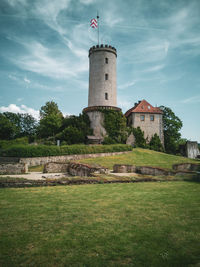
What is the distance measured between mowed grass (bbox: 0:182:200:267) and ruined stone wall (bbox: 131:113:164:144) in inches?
1526

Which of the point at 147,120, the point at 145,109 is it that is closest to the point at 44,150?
the point at 147,120

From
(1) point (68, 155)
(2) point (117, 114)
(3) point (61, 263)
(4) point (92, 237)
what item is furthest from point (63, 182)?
(2) point (117, 114)

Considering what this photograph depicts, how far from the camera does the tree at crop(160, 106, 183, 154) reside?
156ft

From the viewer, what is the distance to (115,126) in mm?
39281

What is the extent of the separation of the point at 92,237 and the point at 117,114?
37.3 meters

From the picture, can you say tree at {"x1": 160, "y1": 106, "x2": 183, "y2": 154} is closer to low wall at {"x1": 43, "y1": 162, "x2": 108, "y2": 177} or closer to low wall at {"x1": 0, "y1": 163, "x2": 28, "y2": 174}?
low wall at {"x1": 43, "y1": 162, "x2": 108, "y2": 177}

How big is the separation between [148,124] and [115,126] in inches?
400

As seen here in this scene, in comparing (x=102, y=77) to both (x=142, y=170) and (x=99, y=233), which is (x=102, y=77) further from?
(x=99, y=233)

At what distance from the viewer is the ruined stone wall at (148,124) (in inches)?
1735

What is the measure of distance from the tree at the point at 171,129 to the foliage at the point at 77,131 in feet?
74.2

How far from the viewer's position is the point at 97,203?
20.0 ft

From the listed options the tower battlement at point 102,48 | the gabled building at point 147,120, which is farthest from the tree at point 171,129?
the tower battlement at point 102,48

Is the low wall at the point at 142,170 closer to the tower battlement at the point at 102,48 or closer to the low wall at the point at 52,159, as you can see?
the low wall at the point at 52,159

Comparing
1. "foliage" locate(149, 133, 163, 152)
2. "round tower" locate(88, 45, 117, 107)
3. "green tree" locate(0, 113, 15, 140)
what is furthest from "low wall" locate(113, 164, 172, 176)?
"green tree" locate(0, 113, 15, 140)
